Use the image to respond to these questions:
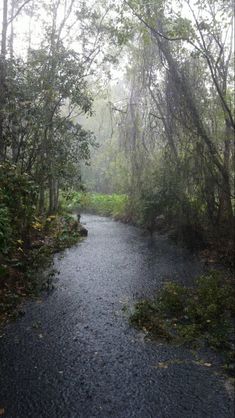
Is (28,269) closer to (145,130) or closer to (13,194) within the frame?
(13,194)

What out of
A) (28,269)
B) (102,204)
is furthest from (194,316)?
(102,204)

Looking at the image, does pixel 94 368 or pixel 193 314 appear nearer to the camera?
pixel 94 368

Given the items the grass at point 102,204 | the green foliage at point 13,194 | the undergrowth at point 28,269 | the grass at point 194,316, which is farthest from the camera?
the grass at point 102,204

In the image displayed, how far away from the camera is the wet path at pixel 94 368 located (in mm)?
3500

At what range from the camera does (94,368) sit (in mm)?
4160

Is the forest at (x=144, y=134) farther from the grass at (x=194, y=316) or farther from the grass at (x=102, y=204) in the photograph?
the grass at (x=102, y=204)

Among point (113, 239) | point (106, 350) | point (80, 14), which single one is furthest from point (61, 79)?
point (106, 350)

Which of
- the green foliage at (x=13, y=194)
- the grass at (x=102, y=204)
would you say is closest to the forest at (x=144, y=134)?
the green foliage at (x=13, y=194)

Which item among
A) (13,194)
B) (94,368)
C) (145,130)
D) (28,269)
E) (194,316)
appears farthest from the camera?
(145,130)

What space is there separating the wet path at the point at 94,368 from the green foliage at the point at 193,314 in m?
0.32

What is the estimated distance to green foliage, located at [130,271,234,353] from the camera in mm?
4855

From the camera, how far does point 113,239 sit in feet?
41.8

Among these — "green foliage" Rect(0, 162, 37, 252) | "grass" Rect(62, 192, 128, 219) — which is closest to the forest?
"green foliage" Rect(0, 162, 37, 252)

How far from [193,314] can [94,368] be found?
1.93 m
